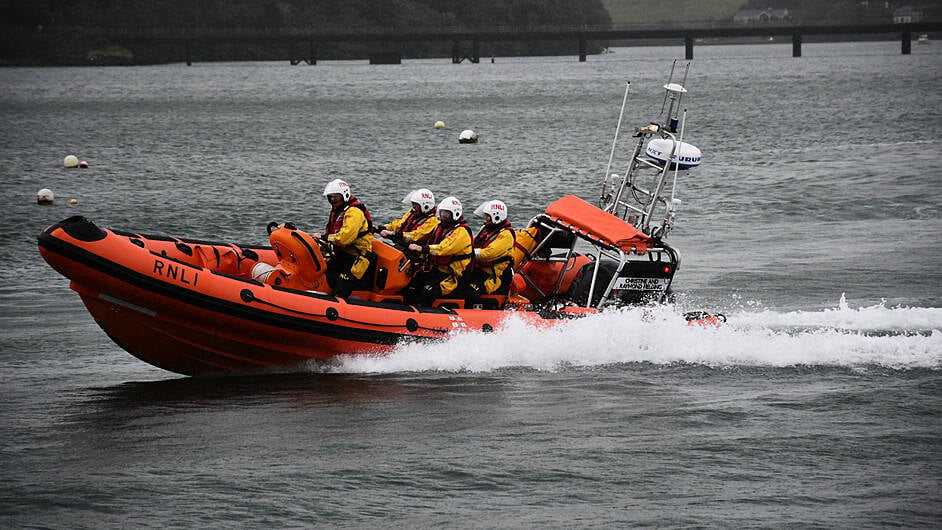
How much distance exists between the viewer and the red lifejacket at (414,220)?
10922mm

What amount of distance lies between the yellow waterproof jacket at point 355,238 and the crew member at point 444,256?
0.42 metres

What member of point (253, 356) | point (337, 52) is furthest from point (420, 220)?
point (337, 52)

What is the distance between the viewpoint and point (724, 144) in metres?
34.7

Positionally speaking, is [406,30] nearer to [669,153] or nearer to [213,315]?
[669,153]

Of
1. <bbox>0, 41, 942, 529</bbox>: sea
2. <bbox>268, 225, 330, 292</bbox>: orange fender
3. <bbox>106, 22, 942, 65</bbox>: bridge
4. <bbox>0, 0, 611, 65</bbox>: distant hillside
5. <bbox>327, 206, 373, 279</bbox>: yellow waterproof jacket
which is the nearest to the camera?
<bbox>0, 41, 942, 529</bbox>: sea

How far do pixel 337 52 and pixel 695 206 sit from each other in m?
116

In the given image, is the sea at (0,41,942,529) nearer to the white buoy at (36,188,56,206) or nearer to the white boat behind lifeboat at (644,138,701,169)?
the white boat behind lifeboat at (644,138,701,169)

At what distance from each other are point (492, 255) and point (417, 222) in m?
0.82

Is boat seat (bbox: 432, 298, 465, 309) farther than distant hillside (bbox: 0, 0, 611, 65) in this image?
No

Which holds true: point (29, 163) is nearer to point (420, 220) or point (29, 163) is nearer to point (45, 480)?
point (420, 220)

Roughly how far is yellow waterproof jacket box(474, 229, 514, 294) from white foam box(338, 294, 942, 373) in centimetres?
45

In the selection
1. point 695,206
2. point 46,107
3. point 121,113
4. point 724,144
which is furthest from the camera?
point 46,107

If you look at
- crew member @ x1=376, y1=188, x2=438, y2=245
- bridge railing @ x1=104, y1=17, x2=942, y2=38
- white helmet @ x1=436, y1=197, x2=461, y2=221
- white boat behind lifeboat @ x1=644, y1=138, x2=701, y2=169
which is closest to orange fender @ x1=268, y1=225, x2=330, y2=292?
crew member @ x1=376, y1=188, x2=438, y2=245

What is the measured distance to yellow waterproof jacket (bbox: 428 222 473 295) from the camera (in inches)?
410
